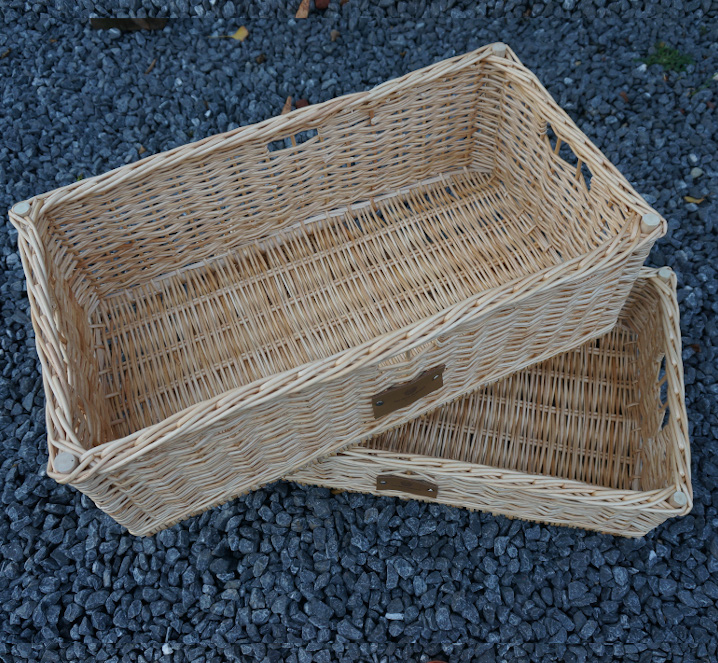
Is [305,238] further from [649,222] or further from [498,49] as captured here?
[649,222]

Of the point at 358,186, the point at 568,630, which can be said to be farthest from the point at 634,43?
the point at 568,630

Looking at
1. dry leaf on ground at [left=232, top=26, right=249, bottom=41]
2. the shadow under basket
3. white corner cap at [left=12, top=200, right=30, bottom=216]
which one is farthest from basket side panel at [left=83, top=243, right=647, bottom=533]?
dry leaf on ground at [left=232, top=26, right=249, bottom=41]

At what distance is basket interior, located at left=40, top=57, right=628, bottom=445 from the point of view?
1.44 metres

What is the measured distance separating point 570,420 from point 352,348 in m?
0.68

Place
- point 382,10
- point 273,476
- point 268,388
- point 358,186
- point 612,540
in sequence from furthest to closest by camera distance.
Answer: point 382,10
point 358,186
point 612,540
point 273,476
point 268,388

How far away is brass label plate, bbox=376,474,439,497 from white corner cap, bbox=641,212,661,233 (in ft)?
2.24

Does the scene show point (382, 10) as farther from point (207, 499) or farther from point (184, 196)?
point (207, 499)

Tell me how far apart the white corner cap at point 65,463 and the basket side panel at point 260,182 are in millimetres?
621

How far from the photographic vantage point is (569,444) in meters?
1.45

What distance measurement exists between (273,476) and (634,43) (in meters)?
2.02

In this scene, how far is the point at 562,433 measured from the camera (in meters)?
1.46

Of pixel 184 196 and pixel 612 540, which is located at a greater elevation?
pixel 184 196

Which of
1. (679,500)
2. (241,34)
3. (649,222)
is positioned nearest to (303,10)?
(241,34)

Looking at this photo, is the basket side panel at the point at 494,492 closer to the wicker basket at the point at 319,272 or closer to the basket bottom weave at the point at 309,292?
the wicker basket at the point at 319,272
